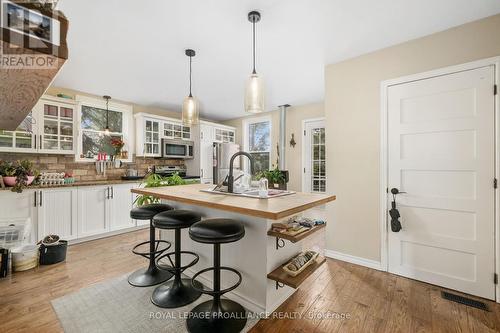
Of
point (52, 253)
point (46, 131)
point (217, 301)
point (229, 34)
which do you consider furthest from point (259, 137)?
point (217, 301)

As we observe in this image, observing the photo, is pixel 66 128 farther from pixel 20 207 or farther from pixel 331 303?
pixel 331 303

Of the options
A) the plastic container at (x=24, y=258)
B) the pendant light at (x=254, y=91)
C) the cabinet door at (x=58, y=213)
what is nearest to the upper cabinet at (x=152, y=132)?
the cabinet door at (x=58, y=213)

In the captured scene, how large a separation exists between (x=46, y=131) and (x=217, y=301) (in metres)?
3.65

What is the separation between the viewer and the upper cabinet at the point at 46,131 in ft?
10.3

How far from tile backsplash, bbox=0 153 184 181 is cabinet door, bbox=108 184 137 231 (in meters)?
0.64

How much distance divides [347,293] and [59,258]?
320 cm

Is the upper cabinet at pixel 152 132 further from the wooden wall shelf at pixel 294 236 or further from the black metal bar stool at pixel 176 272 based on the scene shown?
the wooden wall shelf at pixel 294 236

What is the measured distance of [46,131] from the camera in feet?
11.1

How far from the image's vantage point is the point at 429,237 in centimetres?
223

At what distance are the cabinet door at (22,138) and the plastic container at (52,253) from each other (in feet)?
5.02

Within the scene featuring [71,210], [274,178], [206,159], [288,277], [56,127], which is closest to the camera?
[288,277]

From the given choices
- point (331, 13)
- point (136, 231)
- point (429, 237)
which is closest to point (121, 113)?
point (136, 231)

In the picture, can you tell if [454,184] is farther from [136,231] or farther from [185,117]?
[136,231]

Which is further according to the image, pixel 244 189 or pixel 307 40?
pixel 307 40
